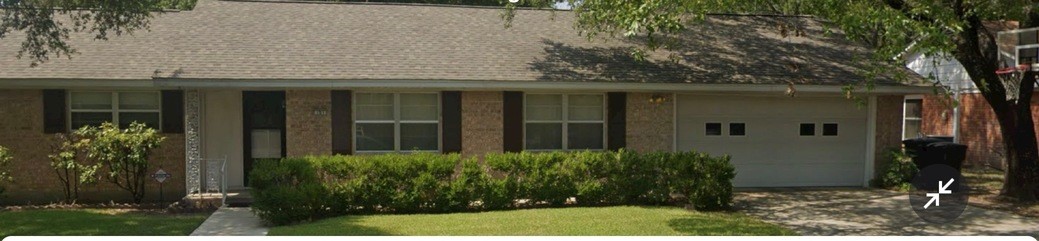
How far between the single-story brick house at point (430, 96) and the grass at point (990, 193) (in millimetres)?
1808

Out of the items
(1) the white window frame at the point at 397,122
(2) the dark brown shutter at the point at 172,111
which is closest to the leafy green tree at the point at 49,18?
(2) the dark brown shutter at the point at 172,111

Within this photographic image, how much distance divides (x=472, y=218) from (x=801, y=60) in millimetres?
8047

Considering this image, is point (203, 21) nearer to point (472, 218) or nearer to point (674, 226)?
point (472, 218)

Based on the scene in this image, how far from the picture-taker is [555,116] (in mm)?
14461

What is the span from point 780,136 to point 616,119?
10.9ft

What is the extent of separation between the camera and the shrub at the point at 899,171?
14.8 m

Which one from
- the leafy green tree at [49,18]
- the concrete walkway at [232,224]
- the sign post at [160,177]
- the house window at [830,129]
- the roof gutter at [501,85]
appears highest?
the leafy green tree at [49,18]

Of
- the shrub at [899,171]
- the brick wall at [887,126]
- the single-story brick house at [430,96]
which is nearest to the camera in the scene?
the single-story brick house at [430,96]

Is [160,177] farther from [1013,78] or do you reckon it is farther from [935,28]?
[1013,78]

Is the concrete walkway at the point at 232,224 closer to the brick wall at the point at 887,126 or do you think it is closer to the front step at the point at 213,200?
the front step at the point at 213,200

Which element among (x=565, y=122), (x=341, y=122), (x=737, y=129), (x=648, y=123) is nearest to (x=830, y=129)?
(x=737, y=129)

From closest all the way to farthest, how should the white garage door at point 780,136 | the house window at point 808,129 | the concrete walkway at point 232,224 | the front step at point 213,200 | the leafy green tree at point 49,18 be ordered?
the concrete walkway at point 232,224 < the leafy green tree at point 49,18 < the front step at point 213,200 < the white garage door at point 780,136 < the house window at point 808,129

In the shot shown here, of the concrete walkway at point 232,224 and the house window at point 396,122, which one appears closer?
the concrete walkway at point 232,224

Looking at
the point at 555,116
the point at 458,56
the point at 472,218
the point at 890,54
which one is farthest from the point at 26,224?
the point at 890,54
